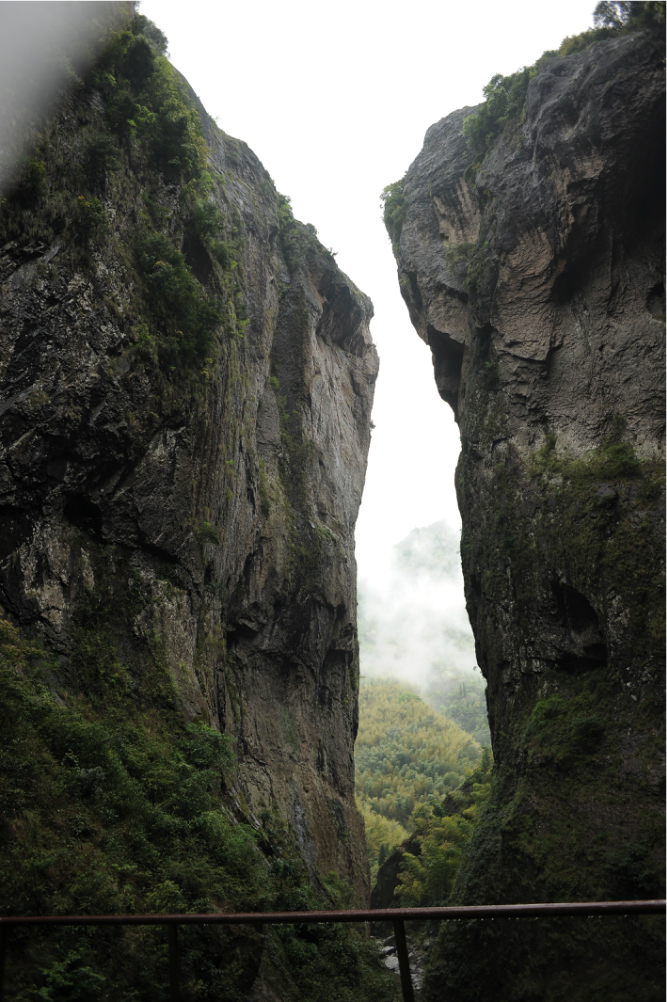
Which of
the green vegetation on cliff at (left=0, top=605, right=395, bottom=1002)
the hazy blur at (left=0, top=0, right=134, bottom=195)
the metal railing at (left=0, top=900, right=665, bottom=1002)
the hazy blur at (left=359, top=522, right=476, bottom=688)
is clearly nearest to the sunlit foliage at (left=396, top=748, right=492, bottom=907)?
the green vegetation on cliff at (left=0, top=605, right=395, bottom=1002)

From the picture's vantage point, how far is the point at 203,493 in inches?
611

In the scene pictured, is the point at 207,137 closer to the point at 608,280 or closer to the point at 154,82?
the point at 154,82

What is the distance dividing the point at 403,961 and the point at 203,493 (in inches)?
491

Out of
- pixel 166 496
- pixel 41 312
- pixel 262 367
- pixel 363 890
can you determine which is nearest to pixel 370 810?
pixel 363 890

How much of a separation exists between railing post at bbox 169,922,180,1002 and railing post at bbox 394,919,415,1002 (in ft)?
5.37

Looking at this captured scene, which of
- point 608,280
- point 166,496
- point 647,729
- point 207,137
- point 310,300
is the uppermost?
point 207,137

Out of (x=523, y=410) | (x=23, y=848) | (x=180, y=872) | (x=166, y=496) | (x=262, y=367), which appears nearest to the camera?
(x=23, y=848)

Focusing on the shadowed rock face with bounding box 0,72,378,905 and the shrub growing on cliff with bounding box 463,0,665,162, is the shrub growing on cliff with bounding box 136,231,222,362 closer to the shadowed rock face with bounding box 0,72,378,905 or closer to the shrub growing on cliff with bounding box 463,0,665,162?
the shadowed rock face with bounding box 0,72,378,905

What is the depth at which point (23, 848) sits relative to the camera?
652 cm

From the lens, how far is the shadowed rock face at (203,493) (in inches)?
448

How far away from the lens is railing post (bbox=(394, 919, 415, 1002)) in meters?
4.01

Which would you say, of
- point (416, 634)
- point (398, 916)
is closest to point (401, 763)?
point (398, 916)

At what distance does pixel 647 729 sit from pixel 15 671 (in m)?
11.8

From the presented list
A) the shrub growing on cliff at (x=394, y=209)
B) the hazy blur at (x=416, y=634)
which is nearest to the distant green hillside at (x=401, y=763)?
the shrub growing on cliff at (x=394, y=209)
